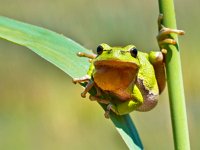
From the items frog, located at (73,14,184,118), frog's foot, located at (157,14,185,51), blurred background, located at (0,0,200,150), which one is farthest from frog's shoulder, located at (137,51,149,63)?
blurred background, located at (0,0,200,150)

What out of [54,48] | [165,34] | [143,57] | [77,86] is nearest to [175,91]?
[165,34]

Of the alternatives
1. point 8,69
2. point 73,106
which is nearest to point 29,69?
point 8,69

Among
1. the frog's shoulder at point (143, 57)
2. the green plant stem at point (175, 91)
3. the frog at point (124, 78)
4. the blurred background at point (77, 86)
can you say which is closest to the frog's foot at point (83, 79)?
the frog at point (124, 78)

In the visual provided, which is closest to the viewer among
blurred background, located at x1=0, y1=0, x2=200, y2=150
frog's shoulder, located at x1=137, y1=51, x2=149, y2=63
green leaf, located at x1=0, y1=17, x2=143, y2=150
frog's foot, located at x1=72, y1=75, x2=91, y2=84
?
green leaf, located at x1=0, y1=17, x2=143, y2=150

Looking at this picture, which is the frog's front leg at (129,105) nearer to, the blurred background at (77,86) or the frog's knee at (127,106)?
the frog's knee at (127,106)

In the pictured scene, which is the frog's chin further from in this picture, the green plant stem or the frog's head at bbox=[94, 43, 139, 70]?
the green plant stem

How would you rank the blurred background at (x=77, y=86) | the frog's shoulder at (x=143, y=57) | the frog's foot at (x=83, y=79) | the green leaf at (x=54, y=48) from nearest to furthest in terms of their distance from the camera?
the green leaf at (x=54, y=48)
the frog's foot at (x=83, y=79)
the frog's shoulder at (x=143, y=57)
the blurred background at (x=77, y=86)
